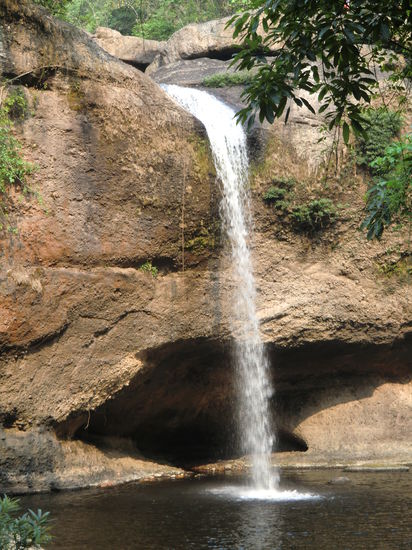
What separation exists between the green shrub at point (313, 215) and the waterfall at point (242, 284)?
3.04ft

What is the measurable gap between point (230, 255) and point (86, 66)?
3959 mm

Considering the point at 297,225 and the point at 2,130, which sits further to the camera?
the point at 297,225

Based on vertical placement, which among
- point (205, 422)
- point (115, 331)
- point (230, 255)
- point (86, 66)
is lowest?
point (205, 422)

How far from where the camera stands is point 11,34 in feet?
36.8

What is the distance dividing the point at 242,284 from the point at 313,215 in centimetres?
195

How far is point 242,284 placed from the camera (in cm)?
1302

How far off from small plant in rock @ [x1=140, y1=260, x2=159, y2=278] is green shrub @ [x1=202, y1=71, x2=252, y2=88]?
18.4ft

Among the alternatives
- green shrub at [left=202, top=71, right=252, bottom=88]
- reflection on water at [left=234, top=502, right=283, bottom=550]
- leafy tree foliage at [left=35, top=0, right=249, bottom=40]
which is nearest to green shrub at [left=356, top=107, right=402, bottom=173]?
green shrub at [left=202, top=71, right=252, bottom=88]

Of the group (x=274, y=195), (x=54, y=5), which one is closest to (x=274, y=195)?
(x=274, y=195)

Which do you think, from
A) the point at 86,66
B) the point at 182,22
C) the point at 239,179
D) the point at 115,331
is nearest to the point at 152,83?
the point at 86,66

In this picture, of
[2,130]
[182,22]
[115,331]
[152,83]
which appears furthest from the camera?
[182,22]

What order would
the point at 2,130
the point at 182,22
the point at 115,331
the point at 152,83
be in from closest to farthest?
the point at 2,130
the point at 115,331
the point at 152,83
the point at 182,22

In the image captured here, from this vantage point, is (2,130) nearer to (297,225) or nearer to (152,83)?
(152,83)

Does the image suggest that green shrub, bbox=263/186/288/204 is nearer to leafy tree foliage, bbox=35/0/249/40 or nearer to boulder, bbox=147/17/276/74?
boulder, bbox=147/17/276/74
